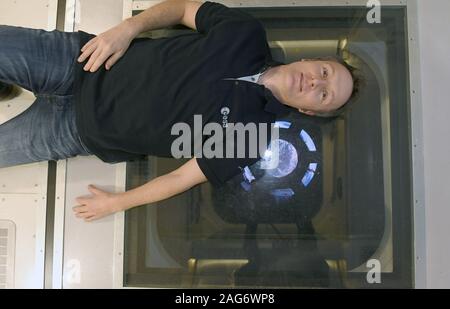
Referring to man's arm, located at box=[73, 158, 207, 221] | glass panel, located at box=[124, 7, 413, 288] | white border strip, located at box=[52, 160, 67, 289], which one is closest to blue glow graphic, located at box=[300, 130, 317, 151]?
glass panel, located at box=[124, 7, 413, 288]

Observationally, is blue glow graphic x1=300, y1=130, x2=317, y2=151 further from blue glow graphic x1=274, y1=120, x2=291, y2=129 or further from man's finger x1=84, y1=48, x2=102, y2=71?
man's finger x1=84, y1=48, x2=102, y2=71

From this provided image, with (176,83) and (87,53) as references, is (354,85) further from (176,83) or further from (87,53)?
(87,53)

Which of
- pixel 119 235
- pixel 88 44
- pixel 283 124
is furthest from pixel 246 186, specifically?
pixel 88 44

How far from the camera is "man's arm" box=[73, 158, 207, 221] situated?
1331 mm

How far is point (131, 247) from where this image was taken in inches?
60.0

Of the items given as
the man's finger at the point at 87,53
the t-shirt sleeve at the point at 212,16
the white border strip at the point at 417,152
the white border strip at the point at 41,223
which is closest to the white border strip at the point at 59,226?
the white border strip at the point at 41,223

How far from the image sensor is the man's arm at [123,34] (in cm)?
126

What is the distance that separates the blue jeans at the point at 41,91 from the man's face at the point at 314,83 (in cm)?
68

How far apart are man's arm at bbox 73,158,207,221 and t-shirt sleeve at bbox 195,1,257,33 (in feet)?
1.45

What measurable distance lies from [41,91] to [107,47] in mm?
283

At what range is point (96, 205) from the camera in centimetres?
146

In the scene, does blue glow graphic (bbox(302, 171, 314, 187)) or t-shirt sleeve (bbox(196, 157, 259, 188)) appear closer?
t-shirt sleeve (bbox(196, 157, 259, 188))

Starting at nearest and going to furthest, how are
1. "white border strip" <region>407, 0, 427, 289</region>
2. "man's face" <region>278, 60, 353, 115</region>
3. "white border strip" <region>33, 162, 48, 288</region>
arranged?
1. "man's face" <region>278, 60, 353, 115</region>
2. "white border strip" <region>407, 0, 427, 289</region>
3. "white border strip" <region>33, 162, 48, 288</region>

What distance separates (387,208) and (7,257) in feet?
4.75
